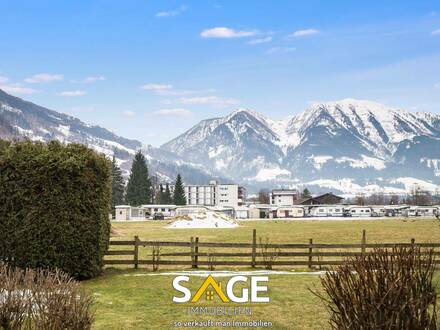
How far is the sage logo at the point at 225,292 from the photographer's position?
1433 cm

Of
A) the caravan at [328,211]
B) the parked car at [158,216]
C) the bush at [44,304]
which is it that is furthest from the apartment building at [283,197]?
the bush at [44,304]

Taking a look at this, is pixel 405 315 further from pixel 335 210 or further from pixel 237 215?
pixel 335 210

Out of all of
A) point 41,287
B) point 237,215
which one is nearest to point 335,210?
point 237,215

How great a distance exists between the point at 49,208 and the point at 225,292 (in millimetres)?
6093

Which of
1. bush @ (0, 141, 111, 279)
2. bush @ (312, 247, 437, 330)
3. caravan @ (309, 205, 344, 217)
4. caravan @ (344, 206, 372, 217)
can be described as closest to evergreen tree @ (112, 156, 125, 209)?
caravan @ (309, 205, 344, 217)

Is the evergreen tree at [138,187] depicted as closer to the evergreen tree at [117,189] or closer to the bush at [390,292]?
the evergreen tree at [117,189]

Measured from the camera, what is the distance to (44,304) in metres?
6.86

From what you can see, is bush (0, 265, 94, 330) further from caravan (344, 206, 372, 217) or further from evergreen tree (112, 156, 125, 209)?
caravan (344, 206, 372, 217)

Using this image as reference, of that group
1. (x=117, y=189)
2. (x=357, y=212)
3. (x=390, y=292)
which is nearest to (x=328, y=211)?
(x=357, y=212)

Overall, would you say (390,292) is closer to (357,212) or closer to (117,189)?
(117,189)

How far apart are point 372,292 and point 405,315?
0.45 metres

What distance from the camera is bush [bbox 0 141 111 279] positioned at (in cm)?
1639

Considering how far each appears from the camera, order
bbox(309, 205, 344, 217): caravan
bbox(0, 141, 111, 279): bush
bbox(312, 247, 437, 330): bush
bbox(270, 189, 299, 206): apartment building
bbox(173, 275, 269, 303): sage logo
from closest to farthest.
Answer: bbox(312, 247, 437, 330): bush
bbox(173, 275, 269, 303): sage logo
bbox(0, 141, 111, 279): bush
bbox(309, 205, 344, 217): caravan
bbox(270, 189, 299, 206): apartment building

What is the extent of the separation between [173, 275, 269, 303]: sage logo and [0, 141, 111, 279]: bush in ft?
10.7
